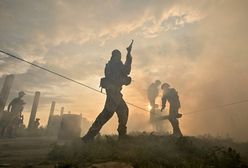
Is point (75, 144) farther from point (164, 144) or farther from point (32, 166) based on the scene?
point (164, 144)

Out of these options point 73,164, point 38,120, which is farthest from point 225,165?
point 38,120

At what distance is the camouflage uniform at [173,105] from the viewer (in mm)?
12317

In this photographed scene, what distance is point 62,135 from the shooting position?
13602 millimetres

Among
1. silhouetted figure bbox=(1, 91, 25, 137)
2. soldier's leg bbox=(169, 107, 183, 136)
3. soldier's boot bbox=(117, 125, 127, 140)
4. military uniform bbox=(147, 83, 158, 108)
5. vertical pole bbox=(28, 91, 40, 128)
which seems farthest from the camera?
vertical pole bbox=(28, 91, 40, 128)

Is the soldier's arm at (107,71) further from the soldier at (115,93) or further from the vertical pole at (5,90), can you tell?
the vertical pole at (5,90)

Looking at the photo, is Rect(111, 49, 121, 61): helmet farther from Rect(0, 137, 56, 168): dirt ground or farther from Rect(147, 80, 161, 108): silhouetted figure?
Rect(147, 80, 161, 108): silhouetted figure

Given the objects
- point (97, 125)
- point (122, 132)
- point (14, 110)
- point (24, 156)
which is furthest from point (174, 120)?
point (14, 110)

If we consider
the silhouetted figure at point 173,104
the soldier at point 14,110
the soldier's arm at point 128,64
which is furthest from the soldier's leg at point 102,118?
the soldier at point 14,110

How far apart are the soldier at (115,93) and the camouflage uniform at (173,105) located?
5.19 metres

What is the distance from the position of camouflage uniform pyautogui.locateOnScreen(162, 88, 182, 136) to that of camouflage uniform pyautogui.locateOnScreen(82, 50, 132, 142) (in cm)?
518

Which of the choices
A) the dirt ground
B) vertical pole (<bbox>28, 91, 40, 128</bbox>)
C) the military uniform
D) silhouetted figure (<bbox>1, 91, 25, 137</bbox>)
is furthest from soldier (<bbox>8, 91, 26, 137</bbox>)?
the military uniform

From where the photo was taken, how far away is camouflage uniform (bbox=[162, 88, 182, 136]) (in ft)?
40.4

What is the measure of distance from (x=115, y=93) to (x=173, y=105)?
6.10 m

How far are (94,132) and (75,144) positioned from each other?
30.2 inches
